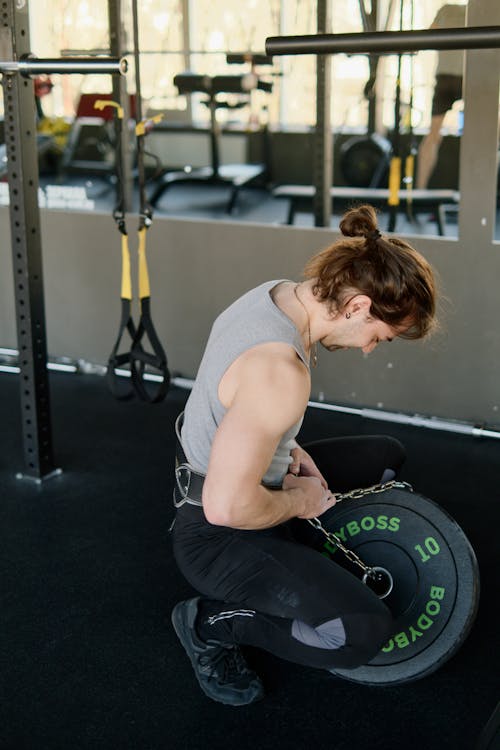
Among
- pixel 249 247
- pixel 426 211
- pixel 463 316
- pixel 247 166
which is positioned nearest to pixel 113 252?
pixel 249 247

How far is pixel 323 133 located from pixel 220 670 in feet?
7.74

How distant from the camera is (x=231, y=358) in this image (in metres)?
1.70

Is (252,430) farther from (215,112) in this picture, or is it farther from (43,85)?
(215,112)

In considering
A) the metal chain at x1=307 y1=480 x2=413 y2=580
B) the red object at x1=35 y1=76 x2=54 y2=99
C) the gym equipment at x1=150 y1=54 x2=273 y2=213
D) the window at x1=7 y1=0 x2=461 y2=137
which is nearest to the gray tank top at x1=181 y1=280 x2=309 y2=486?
the metal chain at x1=307 y1=480 x2=413 y2=580

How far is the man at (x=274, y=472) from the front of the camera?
163 centimetres

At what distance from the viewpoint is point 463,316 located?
11.0 ft

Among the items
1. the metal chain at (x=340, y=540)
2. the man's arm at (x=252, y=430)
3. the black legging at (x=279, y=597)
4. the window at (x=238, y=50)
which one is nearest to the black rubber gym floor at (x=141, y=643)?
the black legging at (x=279, y=597)

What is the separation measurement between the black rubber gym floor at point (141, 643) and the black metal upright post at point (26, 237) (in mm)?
228

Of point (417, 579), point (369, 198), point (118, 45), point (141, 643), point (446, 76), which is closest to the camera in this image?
point (417, 579)

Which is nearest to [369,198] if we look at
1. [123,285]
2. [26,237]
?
[123,285]

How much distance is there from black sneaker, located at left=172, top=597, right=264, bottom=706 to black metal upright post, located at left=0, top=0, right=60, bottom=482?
1.13 meters

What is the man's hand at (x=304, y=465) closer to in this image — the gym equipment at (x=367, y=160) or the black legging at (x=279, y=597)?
the black legging at (x=279, y=597)

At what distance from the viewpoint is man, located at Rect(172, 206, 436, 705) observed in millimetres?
1627

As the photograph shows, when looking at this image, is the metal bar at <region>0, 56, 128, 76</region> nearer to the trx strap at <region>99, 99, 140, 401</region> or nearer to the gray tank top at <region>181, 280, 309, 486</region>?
the trx strap at <region>99, 99, 140, 401</region>
